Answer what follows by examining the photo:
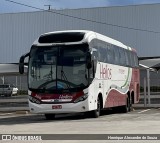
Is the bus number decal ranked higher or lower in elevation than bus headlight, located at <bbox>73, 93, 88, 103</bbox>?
higher

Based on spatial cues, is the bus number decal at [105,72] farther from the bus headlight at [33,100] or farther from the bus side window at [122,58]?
the bus headlight at [33,100]

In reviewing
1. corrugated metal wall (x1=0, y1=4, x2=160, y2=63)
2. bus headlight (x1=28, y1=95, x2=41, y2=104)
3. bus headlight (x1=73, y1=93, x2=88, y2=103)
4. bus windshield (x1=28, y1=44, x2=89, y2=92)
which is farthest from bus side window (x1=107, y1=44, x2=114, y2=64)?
corrugated metal wall (x1=0, y1=4, x2=160, y2=63)

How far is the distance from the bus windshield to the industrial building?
1609 inches

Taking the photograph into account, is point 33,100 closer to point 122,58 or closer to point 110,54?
point 110,54

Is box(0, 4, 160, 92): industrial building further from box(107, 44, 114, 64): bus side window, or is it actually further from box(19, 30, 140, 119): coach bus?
box(19, 30, 140, 119): coach bus

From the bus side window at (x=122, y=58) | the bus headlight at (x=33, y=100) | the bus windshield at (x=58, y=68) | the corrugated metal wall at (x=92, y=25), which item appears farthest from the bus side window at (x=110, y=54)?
the corrugated metal wall at (x=92, y=25)

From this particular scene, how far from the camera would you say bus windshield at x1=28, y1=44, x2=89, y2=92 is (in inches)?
771

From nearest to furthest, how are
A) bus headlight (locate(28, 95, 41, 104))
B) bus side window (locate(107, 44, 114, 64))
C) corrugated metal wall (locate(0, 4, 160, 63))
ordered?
1. bus headlight (locate(28, 95, 41, 104))
2. bus side window (locate(107, 44, 114, 64))
3. corrugated metal wall (locate(0, 4, 160, 63))

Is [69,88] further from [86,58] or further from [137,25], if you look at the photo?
[137,25]

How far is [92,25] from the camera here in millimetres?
62094

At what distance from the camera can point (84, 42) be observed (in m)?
19.8

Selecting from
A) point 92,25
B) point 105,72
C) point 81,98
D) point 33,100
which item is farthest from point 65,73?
point 92,25

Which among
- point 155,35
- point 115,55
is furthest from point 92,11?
point 115,55

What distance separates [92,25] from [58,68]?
141 ft
